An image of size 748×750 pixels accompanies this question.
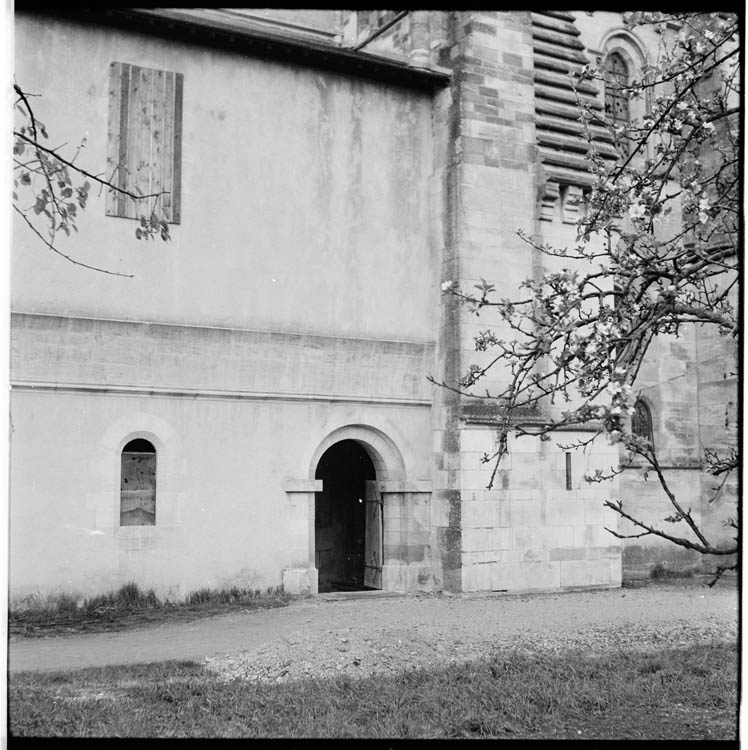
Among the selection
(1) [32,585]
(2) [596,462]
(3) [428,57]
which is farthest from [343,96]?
(1) [32,585]

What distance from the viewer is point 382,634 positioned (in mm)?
11578

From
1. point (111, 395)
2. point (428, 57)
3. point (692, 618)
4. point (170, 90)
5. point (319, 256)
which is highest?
point (428, 57)

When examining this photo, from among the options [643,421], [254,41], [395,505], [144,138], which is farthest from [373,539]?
[254,41]

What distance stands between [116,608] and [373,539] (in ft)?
14.5

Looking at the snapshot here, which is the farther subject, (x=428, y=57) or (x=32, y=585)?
(x=428, y=57)

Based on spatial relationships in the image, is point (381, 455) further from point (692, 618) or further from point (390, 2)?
point (390, 2)

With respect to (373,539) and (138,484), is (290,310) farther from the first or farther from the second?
(373,539)

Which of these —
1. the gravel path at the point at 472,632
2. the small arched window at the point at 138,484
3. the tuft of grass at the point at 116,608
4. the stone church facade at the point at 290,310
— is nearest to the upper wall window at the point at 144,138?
the stone church facade at the point at 290,310

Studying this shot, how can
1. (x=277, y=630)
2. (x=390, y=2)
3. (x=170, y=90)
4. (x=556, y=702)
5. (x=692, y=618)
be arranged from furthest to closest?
(x=170, y=90) → (x=692, y=618) → (x=277, y=630) → (x=556, y=702) → (x=390, y=2)

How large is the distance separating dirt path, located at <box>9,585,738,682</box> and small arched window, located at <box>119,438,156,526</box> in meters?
1.71

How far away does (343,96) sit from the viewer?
15977 mm

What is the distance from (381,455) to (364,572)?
2.07 m

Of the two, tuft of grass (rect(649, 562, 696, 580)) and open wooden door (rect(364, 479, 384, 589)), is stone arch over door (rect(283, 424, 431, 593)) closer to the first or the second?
open wooden door (rect(364, 479, 384, 589))

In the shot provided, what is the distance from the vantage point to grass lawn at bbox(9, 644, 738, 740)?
27.2 feet
